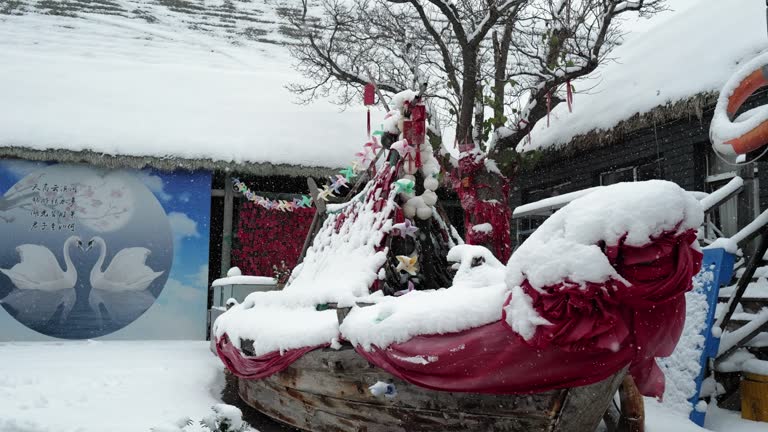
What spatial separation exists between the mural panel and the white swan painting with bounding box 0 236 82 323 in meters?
0.01

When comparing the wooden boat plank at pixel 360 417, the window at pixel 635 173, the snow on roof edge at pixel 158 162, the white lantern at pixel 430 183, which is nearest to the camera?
the wooden boat plank at pixel 360 417

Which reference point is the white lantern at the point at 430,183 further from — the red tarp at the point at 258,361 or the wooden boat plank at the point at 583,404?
the wooden boat plank at the point at 583,404

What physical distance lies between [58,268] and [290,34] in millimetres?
8351

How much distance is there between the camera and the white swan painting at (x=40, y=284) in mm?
9258

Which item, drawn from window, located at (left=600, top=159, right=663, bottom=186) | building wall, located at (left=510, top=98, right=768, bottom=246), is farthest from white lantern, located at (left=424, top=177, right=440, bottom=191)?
window, located at (left=600, top=159, right=663, bottom=186)

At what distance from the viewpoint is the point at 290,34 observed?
15477 millimetres

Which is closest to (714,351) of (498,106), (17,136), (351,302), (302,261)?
(351,302)

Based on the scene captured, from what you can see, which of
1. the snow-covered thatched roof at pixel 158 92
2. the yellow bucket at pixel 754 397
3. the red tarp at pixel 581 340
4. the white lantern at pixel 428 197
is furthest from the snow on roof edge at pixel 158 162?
the red tarp at pixel 581 340

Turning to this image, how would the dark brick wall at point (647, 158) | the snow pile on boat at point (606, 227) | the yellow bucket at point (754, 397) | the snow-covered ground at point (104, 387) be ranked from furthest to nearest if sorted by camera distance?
the dark brick wall at point (647, 158), the yellow bucket at point (754, 397), the snow-covered ground at point (104, 387), the snow pile on boat at point (606, 227)

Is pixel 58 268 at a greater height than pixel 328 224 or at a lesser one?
lesser

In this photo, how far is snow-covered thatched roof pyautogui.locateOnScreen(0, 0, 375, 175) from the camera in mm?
9539

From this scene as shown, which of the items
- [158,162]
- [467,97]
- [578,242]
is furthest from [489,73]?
[578,242]

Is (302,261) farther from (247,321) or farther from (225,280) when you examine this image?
(225,280)

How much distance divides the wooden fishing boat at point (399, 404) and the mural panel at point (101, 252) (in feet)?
17.9
